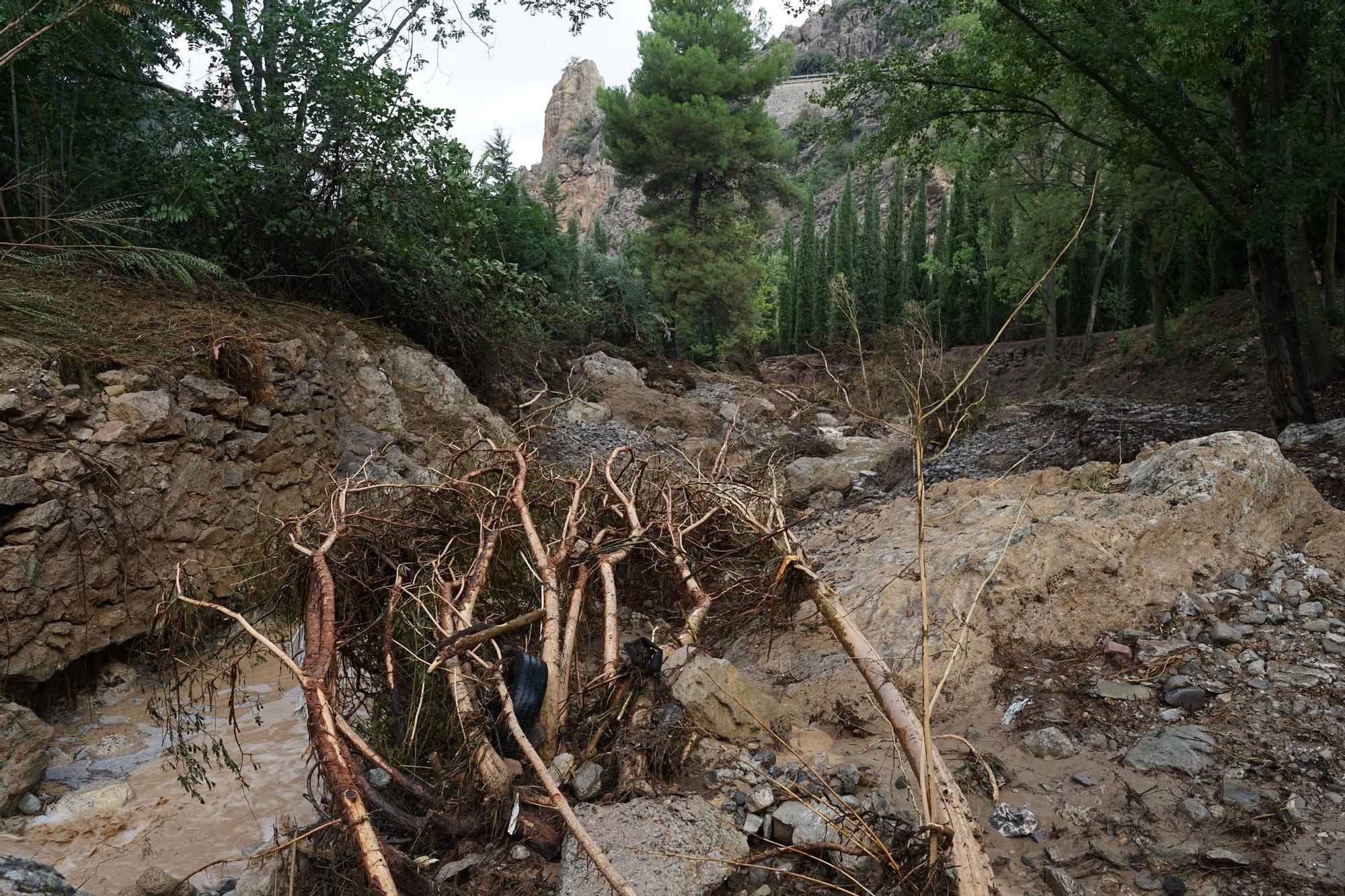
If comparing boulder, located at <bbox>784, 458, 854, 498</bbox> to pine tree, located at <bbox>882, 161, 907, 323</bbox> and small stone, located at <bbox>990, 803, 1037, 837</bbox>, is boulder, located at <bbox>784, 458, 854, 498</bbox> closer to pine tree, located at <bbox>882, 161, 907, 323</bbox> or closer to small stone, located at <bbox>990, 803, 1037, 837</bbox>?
small stone, located at <bbox>990, 803, 1037, 837</bbox>

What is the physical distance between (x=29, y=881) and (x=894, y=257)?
119ft

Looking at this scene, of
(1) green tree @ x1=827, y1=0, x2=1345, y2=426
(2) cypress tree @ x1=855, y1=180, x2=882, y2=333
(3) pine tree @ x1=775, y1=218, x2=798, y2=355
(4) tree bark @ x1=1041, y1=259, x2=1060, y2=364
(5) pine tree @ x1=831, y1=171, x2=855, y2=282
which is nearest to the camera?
(1) green tree @ x1=827, y1=0, x2=1345, y2=426

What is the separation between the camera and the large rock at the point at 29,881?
182 cm

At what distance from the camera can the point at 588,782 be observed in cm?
257

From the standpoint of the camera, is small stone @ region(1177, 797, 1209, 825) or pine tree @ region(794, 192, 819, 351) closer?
small stone @ region(1177, 797, 1209, 825)

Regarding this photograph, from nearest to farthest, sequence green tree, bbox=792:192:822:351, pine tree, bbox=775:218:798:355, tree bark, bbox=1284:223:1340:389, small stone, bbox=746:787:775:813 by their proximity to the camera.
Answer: small stone, bbox=746:787:775:813 → tree bark, bbox=1284:223:1340:389 → green tree, bbox=792:192:822:351 → pine tree, bbox=775:218:798:355

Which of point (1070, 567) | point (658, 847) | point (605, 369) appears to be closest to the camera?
point (658, 847)

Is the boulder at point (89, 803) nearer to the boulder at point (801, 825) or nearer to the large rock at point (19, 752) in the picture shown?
the large rock at point (19, 752)

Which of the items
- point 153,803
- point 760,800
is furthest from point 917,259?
point 153,803

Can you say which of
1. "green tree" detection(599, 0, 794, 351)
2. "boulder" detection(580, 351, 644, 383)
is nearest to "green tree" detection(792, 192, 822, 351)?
"green tree" detection(599, 0, 794, 351)

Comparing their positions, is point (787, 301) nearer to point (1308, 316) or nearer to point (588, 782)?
point (1308, 316)

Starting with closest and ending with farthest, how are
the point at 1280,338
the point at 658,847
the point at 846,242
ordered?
the point at 658,847 → the point at 1280,338 → the point at 846,242

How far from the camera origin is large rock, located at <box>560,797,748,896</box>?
2068 mm

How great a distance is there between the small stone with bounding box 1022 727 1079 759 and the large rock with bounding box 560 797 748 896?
1.18 m
